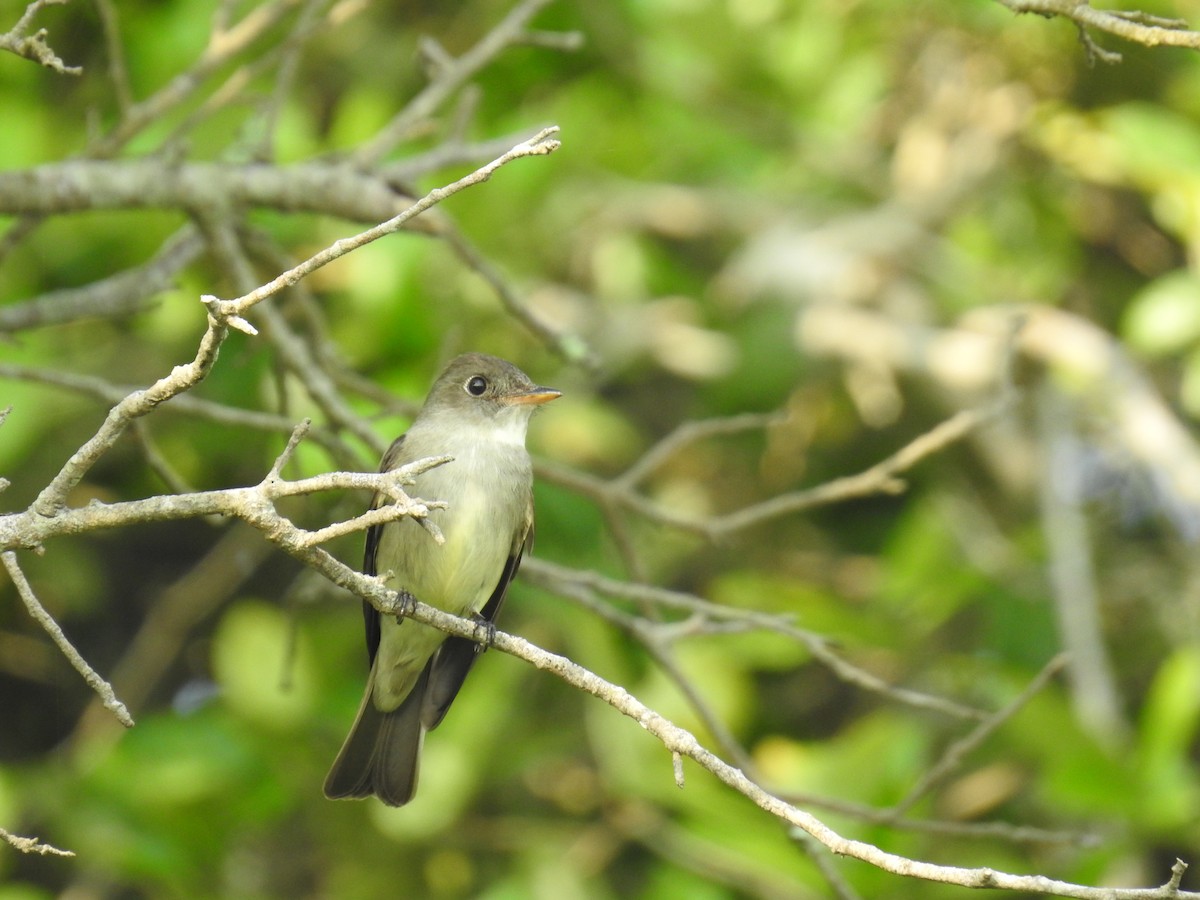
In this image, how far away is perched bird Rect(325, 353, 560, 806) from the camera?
163 inches

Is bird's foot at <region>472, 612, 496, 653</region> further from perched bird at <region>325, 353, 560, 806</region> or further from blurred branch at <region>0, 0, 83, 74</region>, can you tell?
blurred branch at <region>0, 0, 83, 74</region>

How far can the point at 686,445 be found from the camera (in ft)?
19.2

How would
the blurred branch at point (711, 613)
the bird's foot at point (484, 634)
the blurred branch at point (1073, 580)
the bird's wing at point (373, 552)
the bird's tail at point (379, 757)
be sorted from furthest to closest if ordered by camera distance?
the blurred branch at point (1073, 580) < the bird's wing at point (373, 552) < the bird's tail at point (379, 757) < the blurred branch at point (711, 613) < the bird's foot at point (484, 634)

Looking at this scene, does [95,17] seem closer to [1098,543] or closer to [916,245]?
[916,245]

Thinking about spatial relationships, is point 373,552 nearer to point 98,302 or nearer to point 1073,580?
point 98,302

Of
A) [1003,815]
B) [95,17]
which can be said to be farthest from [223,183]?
Answer: [1003,815]

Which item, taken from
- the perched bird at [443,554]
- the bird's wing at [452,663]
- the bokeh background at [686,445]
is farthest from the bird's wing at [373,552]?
the bird's wing at [452,663]

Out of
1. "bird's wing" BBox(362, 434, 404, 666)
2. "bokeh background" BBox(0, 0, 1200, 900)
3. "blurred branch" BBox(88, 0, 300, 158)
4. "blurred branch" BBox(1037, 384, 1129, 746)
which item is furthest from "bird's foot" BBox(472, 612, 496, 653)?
"blurred branch" BBox(1037, 384, 1129, 746)

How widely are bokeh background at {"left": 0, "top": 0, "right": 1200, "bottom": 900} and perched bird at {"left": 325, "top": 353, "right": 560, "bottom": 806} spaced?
0.20 metres

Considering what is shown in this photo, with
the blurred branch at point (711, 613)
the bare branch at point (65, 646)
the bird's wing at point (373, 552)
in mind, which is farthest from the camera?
the bird's wing at point (373, 552)

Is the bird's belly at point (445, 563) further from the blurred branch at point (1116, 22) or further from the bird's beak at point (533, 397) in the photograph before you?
the blurred branch at point (1116, 22)

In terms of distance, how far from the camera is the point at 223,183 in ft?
12.7

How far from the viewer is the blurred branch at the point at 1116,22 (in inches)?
97.0

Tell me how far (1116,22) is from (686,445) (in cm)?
345
